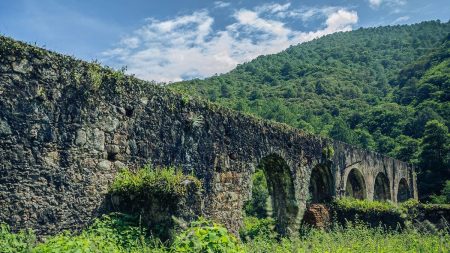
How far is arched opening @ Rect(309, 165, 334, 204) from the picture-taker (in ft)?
49.3

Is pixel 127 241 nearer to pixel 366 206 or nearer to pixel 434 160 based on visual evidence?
pixel 366 206

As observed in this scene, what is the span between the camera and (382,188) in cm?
2339

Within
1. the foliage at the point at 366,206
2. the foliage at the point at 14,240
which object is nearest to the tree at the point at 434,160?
the foliage at the point at 366,206

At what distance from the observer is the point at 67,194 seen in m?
6.00

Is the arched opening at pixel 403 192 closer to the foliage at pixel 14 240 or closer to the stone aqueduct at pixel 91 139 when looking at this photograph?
the stone aqueduct at pixel 91 139

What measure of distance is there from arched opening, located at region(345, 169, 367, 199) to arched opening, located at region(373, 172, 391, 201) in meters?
3.44

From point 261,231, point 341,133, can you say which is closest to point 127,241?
point 261,231

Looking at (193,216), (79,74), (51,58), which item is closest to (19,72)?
(51,58)

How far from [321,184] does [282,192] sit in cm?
337

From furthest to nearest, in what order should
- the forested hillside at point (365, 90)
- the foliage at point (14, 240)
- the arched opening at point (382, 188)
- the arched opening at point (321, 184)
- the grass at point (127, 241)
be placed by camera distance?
the forested hillside at point (365, 90), the arched opening at point (382, 188), the arched opening at point (321, 184), the foliage at point (14, 240), the grass at point (127, 241)

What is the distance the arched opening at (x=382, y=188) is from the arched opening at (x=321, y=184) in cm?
838

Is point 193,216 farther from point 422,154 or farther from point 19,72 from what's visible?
point 422,154

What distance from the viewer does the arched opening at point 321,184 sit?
1503 centimetres

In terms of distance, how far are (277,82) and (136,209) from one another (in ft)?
223
